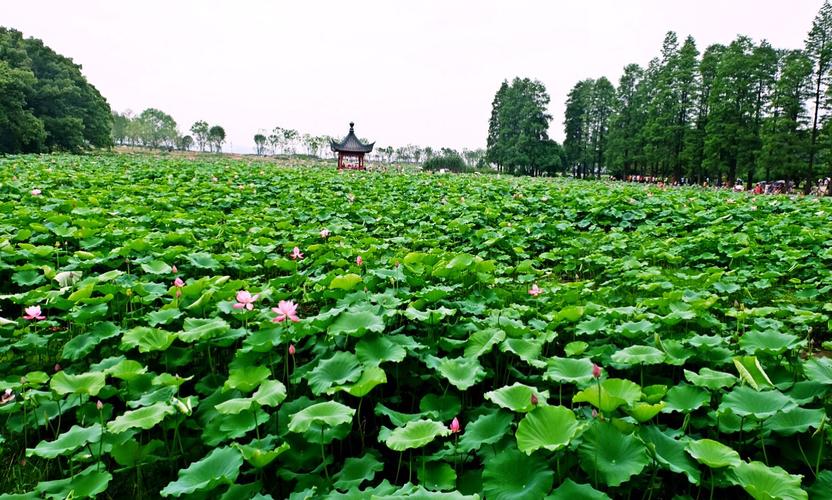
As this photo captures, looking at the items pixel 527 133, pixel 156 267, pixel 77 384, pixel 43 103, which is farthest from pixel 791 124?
pixel 43 103

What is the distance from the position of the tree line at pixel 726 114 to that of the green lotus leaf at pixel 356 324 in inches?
1142

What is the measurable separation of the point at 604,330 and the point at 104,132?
4802 centimetres

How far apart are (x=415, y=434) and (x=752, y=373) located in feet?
5.33

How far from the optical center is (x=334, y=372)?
7.43 ft

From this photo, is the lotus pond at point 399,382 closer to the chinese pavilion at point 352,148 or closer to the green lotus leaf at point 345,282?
the green lotus leaf at point 345,282

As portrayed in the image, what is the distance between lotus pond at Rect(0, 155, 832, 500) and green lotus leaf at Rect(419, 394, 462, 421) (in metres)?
0.01


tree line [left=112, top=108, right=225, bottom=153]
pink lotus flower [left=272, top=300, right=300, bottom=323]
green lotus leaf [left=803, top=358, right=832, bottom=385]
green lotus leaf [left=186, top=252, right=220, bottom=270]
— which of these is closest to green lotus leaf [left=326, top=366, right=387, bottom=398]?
pink lotus flower [left=272, top=300, right=300, bottom=323]

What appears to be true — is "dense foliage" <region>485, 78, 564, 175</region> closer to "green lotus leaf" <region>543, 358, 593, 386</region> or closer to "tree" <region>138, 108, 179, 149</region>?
"green lotus leaf" <region>543, 358, 593, 386</region>

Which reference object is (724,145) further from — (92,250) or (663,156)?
(92,250)

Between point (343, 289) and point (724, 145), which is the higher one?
point (724, 145)

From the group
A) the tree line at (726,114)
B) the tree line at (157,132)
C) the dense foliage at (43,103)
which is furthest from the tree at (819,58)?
the tree line at (157,132)

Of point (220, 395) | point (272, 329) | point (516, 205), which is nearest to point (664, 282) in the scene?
point (272, 329)

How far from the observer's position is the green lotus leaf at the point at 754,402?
1.87m

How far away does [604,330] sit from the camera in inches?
114
